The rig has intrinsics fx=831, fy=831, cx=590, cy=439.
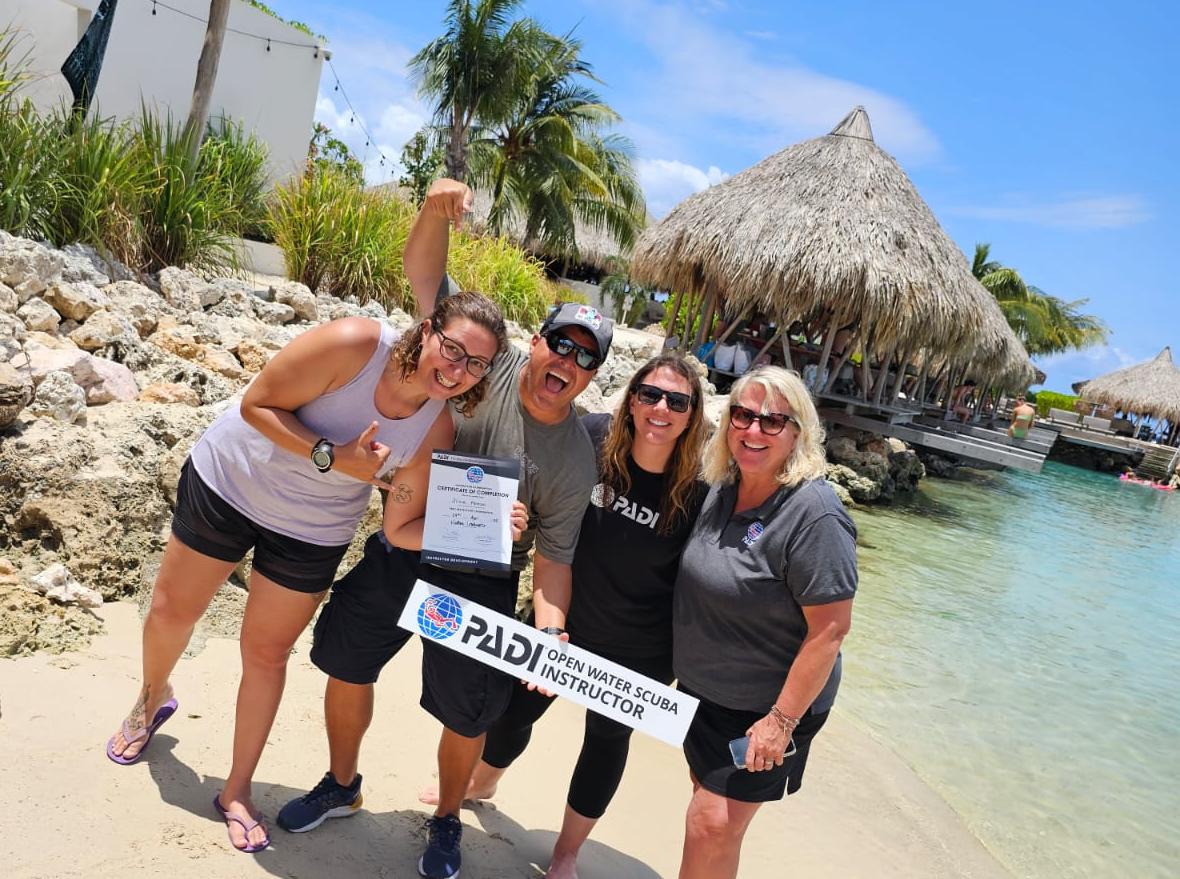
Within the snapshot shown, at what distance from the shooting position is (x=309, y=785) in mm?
2750

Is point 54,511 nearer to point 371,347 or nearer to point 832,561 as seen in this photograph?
point 371,347

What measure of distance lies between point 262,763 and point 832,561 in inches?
78.7

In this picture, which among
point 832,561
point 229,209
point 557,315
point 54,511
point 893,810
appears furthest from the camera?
point 229,209

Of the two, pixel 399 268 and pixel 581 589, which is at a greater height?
pixel 399 268

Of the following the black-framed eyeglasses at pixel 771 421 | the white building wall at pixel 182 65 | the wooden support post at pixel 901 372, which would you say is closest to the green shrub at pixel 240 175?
the white building wall at pixel 182 65

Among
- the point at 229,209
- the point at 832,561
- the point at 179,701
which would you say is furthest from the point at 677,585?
the point at 229,209

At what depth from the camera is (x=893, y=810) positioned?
403cm

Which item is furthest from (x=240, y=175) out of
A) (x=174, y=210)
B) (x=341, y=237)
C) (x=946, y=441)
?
(x=946, y=441)

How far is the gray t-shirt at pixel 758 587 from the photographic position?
6.93 feet

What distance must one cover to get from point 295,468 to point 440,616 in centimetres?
57

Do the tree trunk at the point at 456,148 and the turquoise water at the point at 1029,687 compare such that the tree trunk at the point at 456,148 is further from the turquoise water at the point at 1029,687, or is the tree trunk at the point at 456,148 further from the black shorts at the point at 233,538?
the black shorts at the point at 233,538

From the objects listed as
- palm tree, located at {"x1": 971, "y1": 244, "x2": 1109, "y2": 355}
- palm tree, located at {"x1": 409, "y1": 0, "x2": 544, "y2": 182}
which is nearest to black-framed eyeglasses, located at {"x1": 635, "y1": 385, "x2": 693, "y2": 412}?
palm tree, located at {"x1": 409, "y1": 0, "x2": 544, "y2": 182}

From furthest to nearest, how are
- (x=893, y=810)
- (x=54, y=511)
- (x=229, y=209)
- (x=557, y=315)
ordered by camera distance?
(x=229, y=209) < (x=893, y=810) < (x=54, y=511) < (x=557, y=315)

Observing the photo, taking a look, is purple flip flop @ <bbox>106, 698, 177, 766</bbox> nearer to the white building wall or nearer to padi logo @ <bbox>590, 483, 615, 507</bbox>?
padi logo @ <bbox>590, 483, 615, 507</bbox>
